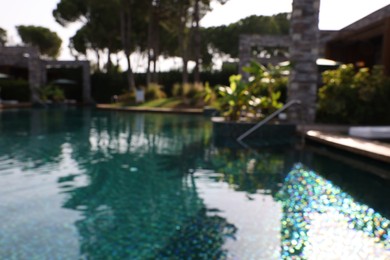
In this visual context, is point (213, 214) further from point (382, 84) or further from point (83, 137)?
point (382, 84)

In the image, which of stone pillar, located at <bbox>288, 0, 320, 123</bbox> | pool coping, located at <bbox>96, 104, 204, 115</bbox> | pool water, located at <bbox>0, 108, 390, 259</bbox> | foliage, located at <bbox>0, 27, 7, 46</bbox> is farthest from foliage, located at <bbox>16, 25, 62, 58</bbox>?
pool water, located at <bbox>0, 108, 390, 259</bbox>

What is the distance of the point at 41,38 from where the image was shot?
177ft

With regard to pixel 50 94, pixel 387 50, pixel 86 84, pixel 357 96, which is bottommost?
pixel 50 94

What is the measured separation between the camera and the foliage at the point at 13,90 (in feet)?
93.6

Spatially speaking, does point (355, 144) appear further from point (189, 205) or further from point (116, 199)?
point (116, 199)

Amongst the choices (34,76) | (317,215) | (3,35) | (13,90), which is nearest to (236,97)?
(317,215)

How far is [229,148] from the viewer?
1003cm

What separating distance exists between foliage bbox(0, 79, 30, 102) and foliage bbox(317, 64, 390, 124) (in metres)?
25.4

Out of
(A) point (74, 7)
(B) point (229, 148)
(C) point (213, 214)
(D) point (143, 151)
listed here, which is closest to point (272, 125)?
(B) point (229, 148)

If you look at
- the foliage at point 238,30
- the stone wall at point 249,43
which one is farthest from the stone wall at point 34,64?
the foliage at point 238,30

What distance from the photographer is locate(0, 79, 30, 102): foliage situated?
93.6 ft

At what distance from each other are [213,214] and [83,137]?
27.4ft

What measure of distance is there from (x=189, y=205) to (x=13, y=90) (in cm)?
2838

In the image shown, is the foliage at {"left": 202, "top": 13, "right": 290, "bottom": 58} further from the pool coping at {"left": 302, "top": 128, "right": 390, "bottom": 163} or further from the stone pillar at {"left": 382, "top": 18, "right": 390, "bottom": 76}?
the pool coping at {"left": 302, "top": 128, "right": 390, "bottom": 163}
